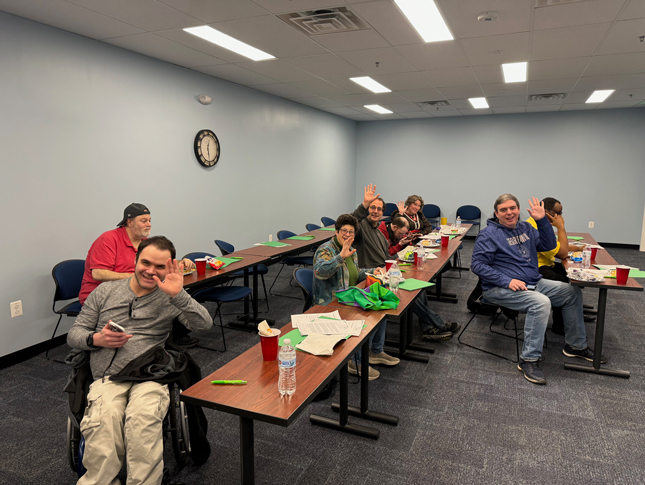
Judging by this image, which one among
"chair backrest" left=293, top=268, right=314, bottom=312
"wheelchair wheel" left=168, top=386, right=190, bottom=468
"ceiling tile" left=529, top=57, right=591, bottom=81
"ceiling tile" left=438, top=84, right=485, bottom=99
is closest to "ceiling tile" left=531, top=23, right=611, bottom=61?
"ceiling tile" left=529, top=57, right=591, bottom=81

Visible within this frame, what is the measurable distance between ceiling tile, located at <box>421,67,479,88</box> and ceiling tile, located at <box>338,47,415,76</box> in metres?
0.42

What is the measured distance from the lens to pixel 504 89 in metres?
6.38

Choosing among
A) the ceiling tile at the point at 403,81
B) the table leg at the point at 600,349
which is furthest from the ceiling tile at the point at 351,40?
the table leg at the point at 600,349

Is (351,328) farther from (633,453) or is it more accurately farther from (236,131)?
(236,131)

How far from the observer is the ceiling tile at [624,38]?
11.8 feet

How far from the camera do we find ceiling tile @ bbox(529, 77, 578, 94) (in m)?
5.78

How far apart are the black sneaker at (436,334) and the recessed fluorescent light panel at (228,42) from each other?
3.38 m

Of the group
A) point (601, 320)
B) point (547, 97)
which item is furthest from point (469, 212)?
point (601, 320)

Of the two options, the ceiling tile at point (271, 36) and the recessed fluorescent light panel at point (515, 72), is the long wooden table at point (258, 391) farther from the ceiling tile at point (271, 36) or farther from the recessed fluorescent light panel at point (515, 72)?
the recessed fluorescent light panel at point (515, 72)

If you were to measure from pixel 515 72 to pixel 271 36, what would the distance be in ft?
10.8

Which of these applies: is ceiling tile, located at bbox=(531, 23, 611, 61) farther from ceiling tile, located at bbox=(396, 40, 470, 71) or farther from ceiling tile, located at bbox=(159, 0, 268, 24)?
ceiling tile, located at bbox=(159, 0, 268, 24)

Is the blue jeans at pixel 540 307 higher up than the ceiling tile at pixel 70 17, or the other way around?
the ceiling tile at pixel 70 17

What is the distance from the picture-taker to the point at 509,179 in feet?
30.7

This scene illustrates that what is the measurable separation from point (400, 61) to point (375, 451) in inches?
162
